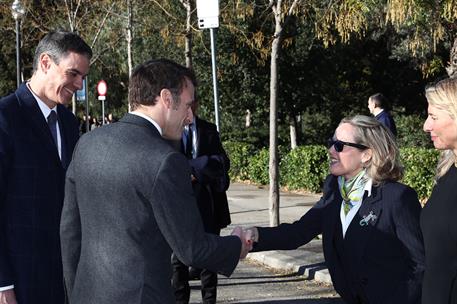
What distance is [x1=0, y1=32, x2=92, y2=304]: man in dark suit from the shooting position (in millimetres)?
3686

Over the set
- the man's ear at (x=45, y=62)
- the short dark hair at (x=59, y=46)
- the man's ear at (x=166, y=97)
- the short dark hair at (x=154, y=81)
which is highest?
the short dark hair at (x=59, y=46)

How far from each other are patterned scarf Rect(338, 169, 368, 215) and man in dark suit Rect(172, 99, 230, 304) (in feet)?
9.08

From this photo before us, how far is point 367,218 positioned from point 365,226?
4 cm

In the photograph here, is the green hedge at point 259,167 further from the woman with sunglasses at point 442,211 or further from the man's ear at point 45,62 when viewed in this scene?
the woman with sunglasses at point 442,211

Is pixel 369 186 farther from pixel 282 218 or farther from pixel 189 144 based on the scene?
pixel 282 218

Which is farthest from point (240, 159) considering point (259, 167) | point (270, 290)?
point (270, 290)

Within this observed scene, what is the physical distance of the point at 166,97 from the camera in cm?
305

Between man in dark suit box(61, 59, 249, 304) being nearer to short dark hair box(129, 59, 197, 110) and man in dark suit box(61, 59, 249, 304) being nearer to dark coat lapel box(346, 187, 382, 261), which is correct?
short dark hair box(129, 59, 197, 110)

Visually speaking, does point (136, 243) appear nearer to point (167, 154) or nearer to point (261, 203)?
point (167, 154)

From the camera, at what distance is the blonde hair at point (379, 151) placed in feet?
13.2

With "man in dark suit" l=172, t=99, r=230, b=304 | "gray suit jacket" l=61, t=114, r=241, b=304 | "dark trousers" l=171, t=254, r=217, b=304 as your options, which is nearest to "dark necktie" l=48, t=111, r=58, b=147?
"gray suit jacket" l=61, t=114, r=241, b=304

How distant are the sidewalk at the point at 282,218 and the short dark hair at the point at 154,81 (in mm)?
5584

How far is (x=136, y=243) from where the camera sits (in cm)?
292

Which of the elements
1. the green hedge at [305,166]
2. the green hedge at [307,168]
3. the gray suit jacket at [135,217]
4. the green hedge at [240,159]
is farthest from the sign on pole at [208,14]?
the green hedge at [240,159]
